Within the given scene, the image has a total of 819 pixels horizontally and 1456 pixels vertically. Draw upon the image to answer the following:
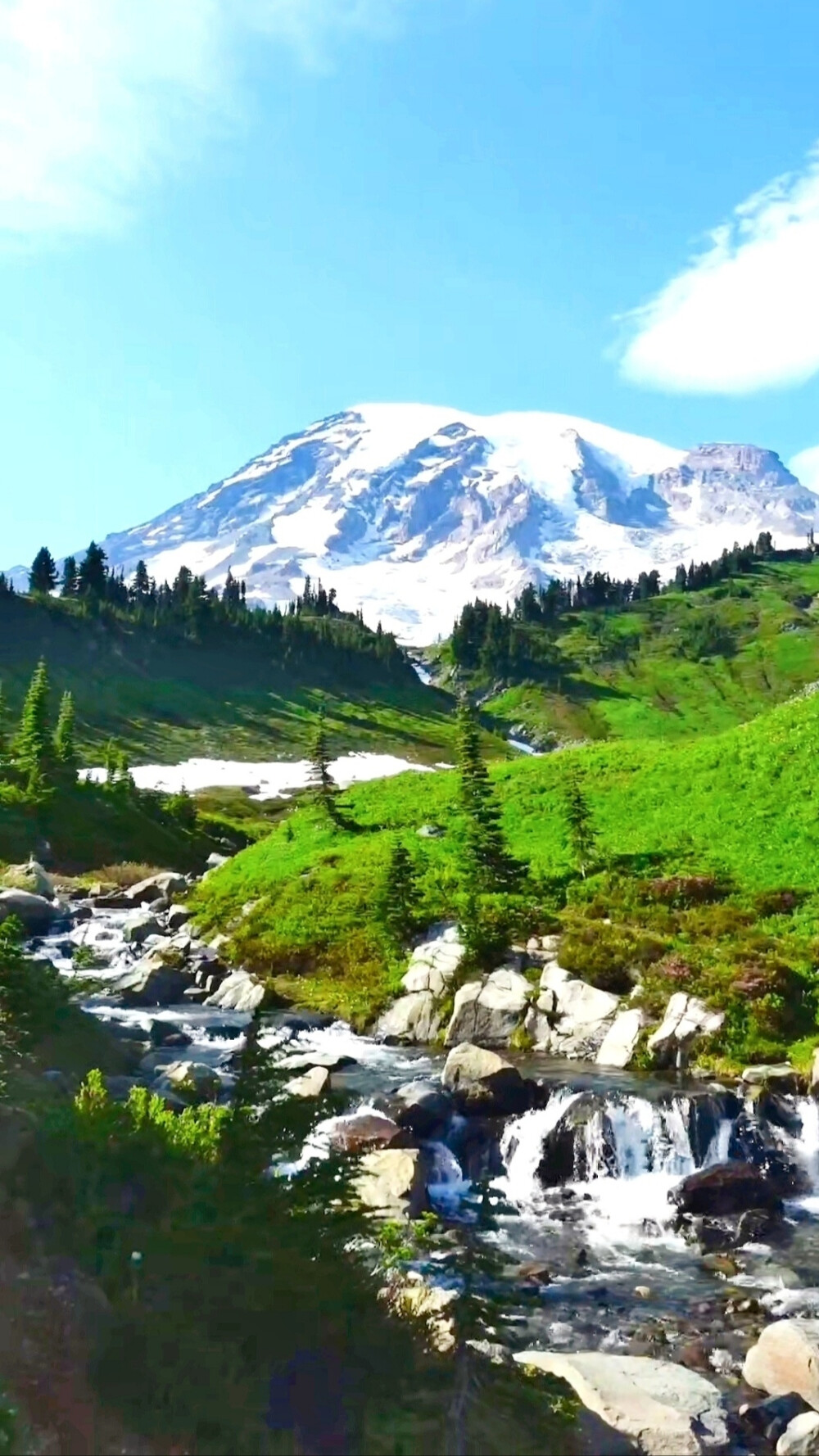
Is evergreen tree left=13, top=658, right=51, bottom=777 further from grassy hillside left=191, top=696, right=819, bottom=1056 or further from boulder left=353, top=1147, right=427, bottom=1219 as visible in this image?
boulder left=353, top=1147, right=427, bottom=1219

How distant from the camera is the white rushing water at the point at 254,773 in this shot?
12581cm

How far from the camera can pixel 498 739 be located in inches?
7160

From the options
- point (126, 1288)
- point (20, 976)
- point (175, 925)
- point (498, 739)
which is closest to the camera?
point (126, 1288)

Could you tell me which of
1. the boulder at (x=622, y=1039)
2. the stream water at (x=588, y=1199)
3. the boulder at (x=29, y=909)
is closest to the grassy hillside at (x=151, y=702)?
the boulder at (x=29, y=909)

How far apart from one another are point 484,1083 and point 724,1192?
19.9 feet

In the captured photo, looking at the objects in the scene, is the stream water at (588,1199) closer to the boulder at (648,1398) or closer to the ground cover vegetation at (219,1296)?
the ground cover vegetation at (219,1296)

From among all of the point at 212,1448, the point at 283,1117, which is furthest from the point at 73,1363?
the point at 283,1117

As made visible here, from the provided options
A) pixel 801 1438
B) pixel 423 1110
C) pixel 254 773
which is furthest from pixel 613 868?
pixel 254 773

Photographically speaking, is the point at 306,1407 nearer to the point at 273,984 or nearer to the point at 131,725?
the point at 273,984

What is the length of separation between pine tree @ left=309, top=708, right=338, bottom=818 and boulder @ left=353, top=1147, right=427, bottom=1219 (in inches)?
1393

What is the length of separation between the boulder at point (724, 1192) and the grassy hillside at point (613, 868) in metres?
5.97

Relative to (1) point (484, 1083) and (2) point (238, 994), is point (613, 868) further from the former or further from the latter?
(1) point (484, 1083)

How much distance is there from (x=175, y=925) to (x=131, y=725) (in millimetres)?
117308

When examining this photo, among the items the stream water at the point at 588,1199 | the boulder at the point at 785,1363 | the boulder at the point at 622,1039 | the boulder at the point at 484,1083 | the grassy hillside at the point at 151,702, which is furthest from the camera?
the grassy hillside at the point at 151,702
